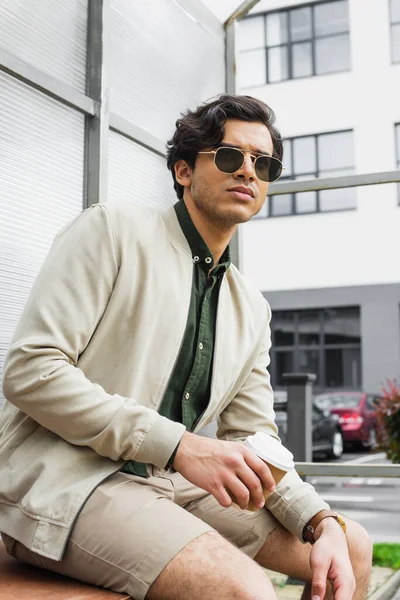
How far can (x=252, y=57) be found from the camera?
22484 millimetres

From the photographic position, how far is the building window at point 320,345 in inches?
875

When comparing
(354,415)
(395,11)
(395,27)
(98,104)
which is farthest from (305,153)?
(98,104)

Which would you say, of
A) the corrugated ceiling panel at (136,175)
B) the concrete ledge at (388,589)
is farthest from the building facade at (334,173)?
the corrugated ceiling panel at (136,175)

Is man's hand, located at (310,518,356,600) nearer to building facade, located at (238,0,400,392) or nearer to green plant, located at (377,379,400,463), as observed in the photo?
green plant, located at (377,379,400,463)

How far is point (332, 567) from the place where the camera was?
1.88m

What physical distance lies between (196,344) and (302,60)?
2112 cm

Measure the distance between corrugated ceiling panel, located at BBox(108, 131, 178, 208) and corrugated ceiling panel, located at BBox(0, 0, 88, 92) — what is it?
1.17 feet

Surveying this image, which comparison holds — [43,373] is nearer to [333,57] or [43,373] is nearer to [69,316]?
[69,316]

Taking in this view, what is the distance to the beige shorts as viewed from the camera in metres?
1.62

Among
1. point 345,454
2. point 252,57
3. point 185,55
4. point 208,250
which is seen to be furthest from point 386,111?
point 208,250

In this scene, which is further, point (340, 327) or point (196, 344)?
point (340, 327)

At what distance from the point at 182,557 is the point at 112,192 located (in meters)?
2.19

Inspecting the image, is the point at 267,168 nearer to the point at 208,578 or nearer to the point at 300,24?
the point at 208,578

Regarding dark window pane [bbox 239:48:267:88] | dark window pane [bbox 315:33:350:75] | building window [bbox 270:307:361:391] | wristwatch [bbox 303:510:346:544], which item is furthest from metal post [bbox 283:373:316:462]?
dark window pane [bbox 239:48:267:88]
